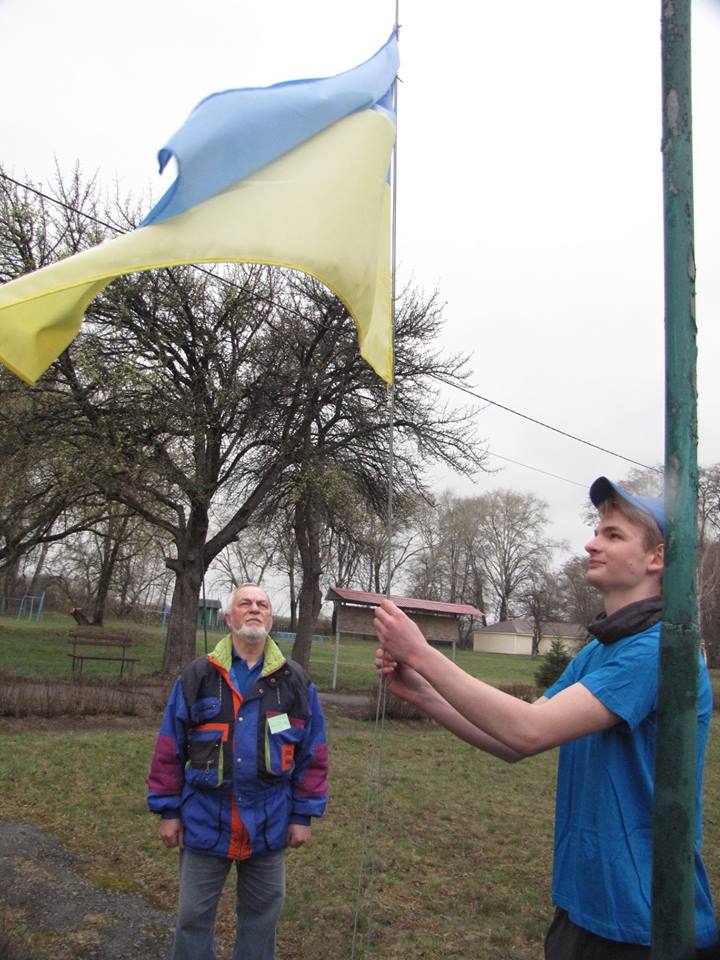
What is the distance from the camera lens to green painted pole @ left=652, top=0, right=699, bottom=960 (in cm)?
146

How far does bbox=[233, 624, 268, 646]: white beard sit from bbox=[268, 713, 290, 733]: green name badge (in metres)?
0.39

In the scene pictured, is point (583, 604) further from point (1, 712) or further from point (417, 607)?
point (1, 712)

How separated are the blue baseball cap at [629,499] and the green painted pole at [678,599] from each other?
45cm

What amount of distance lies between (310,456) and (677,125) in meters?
15.5

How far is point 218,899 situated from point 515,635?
200 ft

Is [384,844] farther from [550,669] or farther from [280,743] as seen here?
[550,669]

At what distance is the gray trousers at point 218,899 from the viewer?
11.1 feet

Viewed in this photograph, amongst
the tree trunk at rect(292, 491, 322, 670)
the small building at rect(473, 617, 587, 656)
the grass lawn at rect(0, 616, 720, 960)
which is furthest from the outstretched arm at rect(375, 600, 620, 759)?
the small building at rect(473, 617, 587, 656)

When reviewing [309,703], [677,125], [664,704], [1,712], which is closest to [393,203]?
[677,125]

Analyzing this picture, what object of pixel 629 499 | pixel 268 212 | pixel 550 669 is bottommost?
pixel 550 669

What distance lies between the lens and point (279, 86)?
303cm

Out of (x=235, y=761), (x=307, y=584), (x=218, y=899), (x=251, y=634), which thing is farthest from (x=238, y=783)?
(x=307, y=584)

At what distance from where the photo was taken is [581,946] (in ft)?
6.15

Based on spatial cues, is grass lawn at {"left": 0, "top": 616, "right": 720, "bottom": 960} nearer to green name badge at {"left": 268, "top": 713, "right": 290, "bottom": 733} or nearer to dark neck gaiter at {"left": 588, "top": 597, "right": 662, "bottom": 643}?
green name badge at {"left": 268, "top": 713, "right": 290, "bottom": 733}
